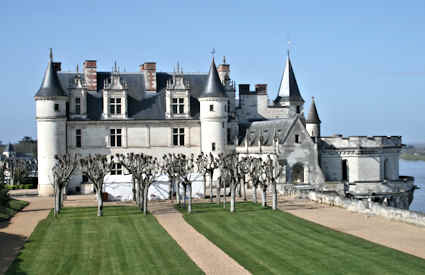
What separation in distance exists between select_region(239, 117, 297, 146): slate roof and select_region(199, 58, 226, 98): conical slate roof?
10.9 ft

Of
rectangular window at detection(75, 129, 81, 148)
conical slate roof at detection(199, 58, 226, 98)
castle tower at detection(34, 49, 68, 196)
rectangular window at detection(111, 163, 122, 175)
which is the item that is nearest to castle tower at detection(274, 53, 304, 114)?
conical slate roof at detection(199, 58, 226, 98)

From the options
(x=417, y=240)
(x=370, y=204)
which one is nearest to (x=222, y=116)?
(x=370, y=204)

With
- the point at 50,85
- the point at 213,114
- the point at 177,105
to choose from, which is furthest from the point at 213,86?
the point at 50,85

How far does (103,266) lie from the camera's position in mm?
16516

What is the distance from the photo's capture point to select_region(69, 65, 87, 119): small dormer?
3969cm

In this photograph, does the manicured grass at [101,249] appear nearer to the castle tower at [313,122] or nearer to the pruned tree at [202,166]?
the pruned tree at [202,166]

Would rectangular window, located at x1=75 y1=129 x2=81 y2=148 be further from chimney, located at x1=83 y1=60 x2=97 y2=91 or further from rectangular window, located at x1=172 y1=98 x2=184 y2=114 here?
rectangular window, located at x1=172 y1=98 x2=184 y2=114

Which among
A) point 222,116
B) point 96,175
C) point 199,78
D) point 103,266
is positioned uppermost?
point 199,78

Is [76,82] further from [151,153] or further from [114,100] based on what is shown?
[151,153]

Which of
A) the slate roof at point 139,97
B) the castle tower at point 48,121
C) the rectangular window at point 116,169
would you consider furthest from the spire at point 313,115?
the castle tower at point 48,121

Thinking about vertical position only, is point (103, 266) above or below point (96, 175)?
below

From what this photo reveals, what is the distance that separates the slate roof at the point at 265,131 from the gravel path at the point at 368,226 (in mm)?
8393

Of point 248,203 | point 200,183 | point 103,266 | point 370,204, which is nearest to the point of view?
point 103,266

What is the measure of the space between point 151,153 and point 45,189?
721cm
